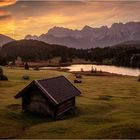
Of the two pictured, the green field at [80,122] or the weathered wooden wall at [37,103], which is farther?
the weathered wooden wall at [37,103]

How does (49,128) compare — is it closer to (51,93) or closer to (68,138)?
(68,138)

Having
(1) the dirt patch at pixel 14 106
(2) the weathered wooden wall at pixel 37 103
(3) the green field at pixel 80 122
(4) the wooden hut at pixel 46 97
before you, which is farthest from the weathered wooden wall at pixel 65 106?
(1) the dirt patch at pixel 14 106

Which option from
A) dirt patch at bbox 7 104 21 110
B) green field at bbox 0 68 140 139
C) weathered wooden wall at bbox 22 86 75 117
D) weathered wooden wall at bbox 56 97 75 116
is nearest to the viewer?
green field at bbox 0 68 140 139

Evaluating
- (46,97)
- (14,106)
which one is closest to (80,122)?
(46,97)

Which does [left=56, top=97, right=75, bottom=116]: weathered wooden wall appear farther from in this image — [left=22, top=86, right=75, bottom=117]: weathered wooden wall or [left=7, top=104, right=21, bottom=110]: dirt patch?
[left=7, top=104, right=21, bottom=110]: dirt patch

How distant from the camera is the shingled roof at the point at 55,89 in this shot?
3662 cm

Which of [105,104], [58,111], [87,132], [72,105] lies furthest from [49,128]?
[105,104]

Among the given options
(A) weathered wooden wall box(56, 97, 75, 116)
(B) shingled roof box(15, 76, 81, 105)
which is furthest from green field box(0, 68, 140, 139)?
(B) shingled roof box(15, 76, 81, 105)

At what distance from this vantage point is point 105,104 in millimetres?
47156

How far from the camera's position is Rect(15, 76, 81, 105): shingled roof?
36.6 meters

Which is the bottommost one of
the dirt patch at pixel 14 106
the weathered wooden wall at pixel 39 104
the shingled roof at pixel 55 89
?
the dirt patch at pixel 14 106

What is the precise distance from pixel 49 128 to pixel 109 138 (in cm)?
722

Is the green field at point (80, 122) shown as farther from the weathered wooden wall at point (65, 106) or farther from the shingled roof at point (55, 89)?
the shingled roof at point (55, 89)

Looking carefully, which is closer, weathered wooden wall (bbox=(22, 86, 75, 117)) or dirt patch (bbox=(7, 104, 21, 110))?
weathered wooden wall (bbox=(22, 86, 75, 117))
